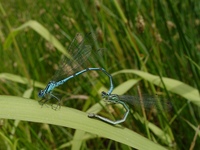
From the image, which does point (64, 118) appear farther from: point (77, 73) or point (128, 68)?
point (128, 68)

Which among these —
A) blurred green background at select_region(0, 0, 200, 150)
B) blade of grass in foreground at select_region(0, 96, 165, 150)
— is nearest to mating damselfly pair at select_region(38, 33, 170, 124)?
blade of grass in foreground at select_region(0, 96, 165, 150)

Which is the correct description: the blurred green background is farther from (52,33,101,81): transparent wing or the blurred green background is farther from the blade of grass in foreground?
the blade of grass in foreground

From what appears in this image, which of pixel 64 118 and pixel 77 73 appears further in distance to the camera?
pixel 77 73

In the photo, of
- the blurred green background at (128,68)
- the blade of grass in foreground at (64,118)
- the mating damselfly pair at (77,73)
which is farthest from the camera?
the blurred green background at (128,68)

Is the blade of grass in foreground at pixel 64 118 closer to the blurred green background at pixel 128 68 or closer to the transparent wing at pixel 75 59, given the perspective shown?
the transparent wing at pixel 75 59

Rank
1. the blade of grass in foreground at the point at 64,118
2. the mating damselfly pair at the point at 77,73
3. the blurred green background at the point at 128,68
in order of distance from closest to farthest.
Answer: the blade of grass in foreground at the point at 64,118 → the mating damselfly pair at the point at 77,73 → the blurred green background at the point at 128,68

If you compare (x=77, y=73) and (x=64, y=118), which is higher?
(x=77, y=73)

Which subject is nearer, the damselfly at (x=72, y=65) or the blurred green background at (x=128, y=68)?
the damselfly at (x=72, y=65)

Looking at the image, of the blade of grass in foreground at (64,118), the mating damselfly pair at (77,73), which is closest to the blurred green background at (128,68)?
the mating damselfly pair at (77,73)

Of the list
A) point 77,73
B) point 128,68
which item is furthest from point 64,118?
point 128,68

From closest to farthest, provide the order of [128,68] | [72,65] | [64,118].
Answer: [64,118] → [72,65] → [128,68]
